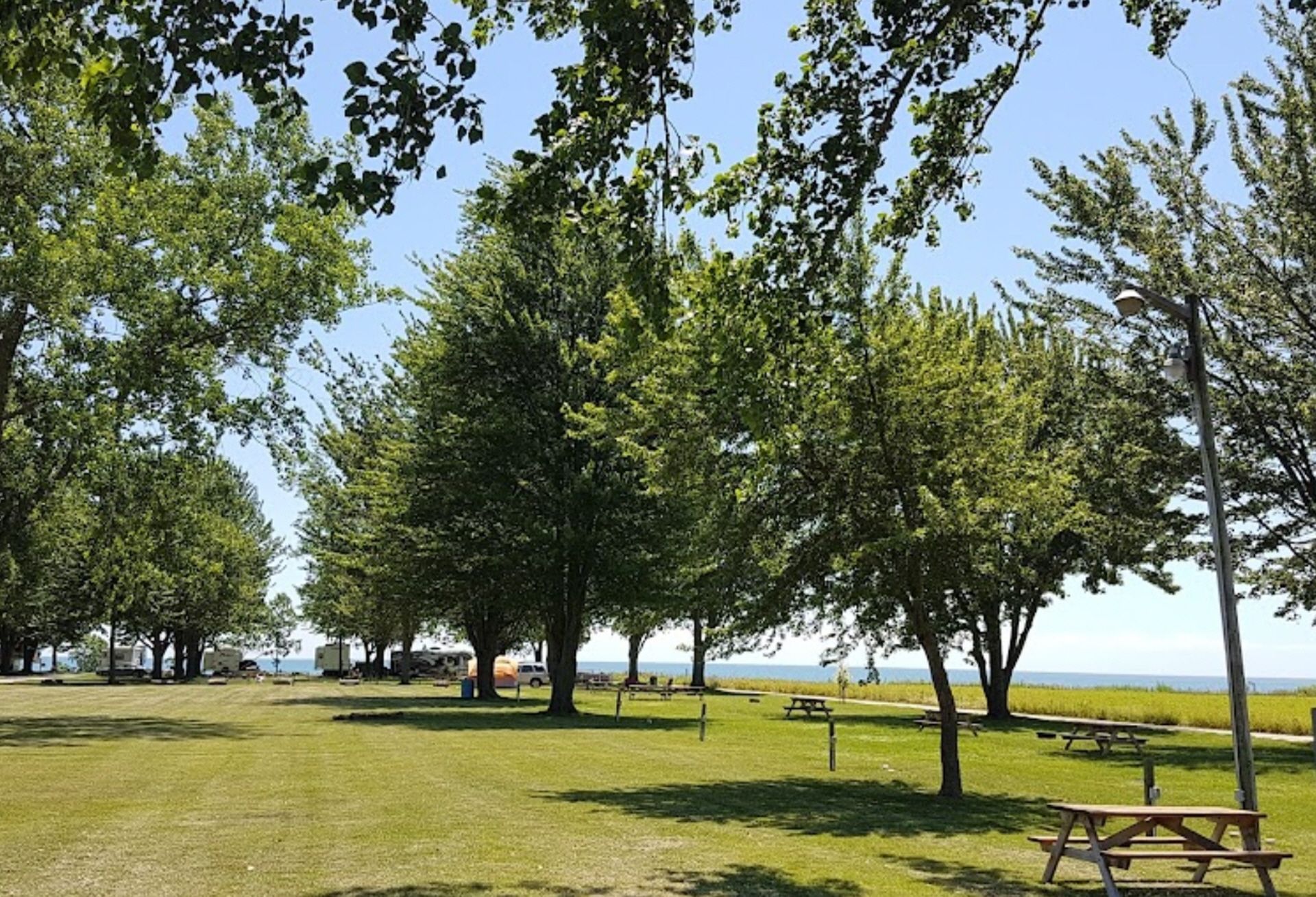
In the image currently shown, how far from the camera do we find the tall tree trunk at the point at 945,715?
1641 centimetres

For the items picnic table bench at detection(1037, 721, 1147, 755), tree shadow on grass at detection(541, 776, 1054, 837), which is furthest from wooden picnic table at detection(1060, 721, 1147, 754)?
tree shadow on grass at detection(541, 776, 1054, 837)

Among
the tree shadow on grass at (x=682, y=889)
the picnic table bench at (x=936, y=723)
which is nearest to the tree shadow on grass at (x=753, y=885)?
the tree shadow on grass at (x=682, y=889)

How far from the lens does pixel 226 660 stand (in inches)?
3408

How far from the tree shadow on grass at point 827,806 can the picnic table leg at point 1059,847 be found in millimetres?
2893

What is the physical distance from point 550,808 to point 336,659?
7373cm

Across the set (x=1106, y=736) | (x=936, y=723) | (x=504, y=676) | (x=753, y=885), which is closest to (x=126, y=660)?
(x=504, y=676)

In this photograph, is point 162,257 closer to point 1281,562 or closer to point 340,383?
point 340,383

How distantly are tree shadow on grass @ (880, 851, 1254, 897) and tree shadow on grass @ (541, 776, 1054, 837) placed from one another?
2211 mm

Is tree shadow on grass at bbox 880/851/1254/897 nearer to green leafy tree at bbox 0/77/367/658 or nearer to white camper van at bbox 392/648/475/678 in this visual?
green leafy tree at bbox 0/77/367/658

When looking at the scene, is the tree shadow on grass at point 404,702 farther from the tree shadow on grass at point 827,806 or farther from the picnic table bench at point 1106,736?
the tree shadow on grass at point 827,806

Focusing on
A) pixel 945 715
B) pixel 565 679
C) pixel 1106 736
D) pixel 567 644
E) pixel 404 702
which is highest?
pixel 567 644

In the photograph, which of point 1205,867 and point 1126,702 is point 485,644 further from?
point 1205,867

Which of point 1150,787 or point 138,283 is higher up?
point 138,283

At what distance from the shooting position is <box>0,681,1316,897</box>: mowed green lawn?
9.21m
